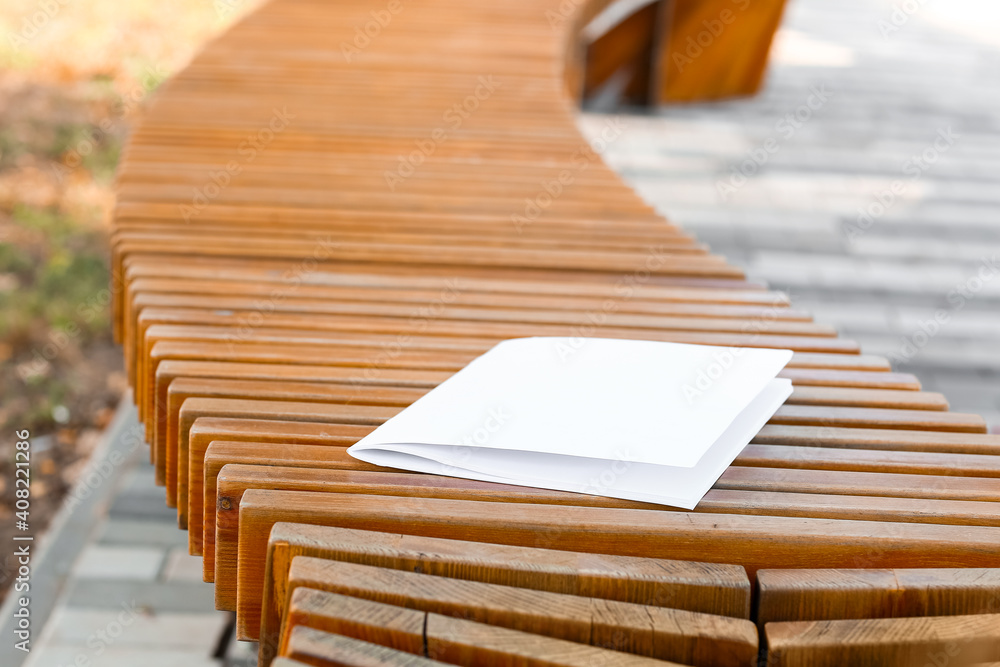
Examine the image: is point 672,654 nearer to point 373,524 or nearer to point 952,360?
point 373,524

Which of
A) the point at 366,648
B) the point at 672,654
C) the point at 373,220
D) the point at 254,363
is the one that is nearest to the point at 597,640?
the point at 672,654

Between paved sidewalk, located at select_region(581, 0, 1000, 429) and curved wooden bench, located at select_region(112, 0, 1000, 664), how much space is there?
119 cm

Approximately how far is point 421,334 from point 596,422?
0.54 metres

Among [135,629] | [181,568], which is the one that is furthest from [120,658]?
[181,568]

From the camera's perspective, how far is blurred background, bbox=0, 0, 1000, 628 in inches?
144

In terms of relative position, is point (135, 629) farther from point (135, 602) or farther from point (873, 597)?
point (873, 597)

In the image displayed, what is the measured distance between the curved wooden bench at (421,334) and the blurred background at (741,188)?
1146 mm

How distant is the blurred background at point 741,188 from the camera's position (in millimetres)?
3664

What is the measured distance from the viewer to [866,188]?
5.20 m

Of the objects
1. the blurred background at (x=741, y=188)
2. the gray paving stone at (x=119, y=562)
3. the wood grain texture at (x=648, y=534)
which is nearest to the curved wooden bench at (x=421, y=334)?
the wood grain texture at (x=648, y=534)

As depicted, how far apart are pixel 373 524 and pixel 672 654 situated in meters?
0.38

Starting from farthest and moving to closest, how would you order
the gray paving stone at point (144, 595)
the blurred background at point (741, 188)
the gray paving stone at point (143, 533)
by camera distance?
the blurred background at point (741, 188)
the gray paving stone at point (143, 533)
the gray paving stone at point (144, 595)

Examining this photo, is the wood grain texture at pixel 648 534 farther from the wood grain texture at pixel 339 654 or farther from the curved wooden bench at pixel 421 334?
the wood grain texture at pixel 339 654

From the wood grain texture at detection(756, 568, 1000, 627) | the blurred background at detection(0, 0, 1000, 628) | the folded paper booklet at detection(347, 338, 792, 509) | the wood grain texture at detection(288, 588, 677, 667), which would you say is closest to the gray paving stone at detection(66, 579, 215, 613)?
the blurred background at detection(0, 0, 1000, 628)
